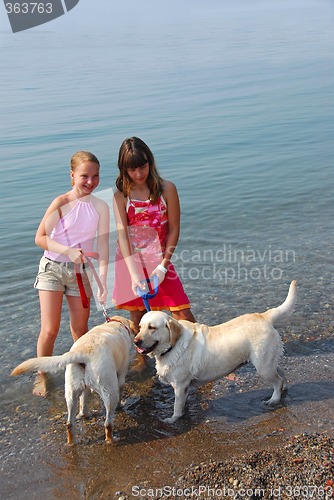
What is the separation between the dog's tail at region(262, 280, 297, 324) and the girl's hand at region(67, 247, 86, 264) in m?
1.79

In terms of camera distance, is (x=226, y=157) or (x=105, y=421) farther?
(x=226, y=157)

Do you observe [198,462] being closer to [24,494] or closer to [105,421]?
[105,421]

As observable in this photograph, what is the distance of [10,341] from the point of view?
23.2 ft

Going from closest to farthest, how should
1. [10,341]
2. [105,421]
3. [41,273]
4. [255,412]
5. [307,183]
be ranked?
[105,421] → [255,412] → [41,273] → [10,341] → [307,183]

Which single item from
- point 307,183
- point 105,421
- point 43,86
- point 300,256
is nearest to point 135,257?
point 105,421

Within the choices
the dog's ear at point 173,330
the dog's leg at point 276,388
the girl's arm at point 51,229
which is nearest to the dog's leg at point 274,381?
the dog's leg at point 276,388

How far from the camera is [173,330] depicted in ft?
16.4

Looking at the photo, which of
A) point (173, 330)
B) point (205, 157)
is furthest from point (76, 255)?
point (205, 157)

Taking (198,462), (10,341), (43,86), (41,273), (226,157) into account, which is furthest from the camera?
(43,86)

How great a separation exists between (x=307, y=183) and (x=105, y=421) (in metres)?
10.6

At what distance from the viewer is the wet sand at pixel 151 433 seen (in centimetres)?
444

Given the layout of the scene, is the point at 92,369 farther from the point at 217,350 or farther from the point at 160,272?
the point at 160,272

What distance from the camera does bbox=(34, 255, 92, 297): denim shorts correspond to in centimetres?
557

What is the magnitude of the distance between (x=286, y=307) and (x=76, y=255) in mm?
1996
